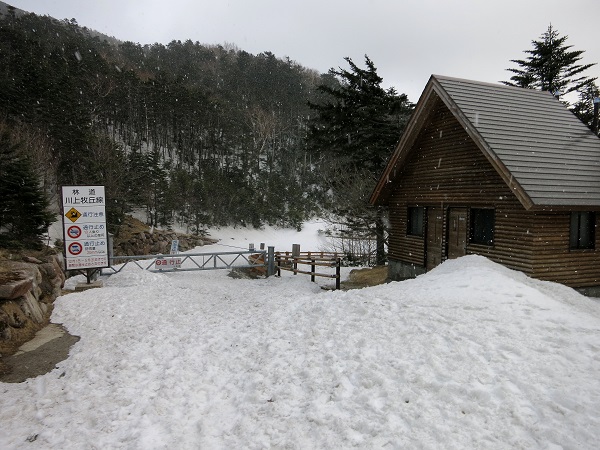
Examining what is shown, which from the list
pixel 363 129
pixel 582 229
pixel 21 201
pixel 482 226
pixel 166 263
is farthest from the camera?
pixel 363 129

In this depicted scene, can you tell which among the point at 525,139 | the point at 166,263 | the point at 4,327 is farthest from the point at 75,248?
the point at 525,139

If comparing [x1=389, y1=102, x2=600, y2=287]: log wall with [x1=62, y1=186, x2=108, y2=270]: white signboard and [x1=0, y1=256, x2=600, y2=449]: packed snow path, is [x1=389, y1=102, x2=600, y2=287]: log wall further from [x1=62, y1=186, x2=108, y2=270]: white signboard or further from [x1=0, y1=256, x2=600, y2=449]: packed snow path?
[x1=62, y1=186, x2=108, y2=270]: white signboard

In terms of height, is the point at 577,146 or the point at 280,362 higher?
the point at 577,146

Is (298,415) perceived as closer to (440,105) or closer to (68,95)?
(440,105)

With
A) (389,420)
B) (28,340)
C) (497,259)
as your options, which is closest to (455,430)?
(389,420)

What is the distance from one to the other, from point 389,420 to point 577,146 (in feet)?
44.7

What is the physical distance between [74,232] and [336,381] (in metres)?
11.1

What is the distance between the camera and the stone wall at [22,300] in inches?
282

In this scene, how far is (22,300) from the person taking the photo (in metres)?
7.98

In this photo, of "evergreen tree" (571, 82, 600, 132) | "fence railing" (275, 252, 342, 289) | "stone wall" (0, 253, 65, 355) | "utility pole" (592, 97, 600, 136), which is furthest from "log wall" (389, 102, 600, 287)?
"evergreen tree" (571, 82, 600, 132)

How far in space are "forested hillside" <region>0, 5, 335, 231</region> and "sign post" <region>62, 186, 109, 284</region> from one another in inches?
514

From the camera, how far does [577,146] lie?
12852mm

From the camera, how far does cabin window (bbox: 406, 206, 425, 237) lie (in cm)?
1561

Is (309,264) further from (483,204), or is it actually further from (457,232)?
(483,204)
